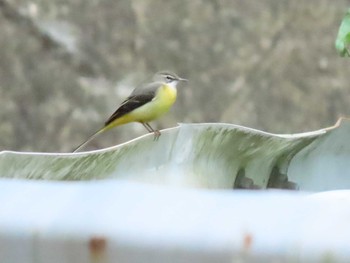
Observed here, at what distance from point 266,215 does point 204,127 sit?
0.36 m

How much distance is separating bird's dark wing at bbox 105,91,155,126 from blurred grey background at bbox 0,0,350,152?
0.53 meters

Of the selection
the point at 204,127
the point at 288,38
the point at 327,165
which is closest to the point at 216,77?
the point at 288,38

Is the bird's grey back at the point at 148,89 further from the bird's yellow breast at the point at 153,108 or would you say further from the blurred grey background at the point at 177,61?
the blurred grey background at the point at 177,61

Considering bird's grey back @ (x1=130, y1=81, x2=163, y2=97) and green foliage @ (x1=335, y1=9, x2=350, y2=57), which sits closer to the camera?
green foliage @ (x1=335, y1=9, x2=350, y2=57)

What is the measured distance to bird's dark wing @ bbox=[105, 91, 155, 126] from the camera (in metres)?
3.38

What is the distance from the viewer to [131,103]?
11.2 feet

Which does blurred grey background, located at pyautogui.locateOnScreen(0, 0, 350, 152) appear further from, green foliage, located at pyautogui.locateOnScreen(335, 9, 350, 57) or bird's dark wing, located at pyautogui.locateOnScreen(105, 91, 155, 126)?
green foliage, located at pyautogui.locateOnScreen(335, 9, 350, 57)

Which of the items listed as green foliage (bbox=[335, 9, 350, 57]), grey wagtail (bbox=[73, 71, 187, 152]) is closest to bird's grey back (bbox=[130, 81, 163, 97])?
grey wagtail (bbox=[73, 71, 187, 152])

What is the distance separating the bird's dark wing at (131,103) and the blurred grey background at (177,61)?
533 mm

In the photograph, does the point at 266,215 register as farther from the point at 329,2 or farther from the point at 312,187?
the point at 329,2

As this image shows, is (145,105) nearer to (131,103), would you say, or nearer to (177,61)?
(131,103)

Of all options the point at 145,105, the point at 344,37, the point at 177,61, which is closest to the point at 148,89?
the point at 145,105

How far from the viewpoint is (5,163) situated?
937 mm

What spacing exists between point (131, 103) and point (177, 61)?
69 centimetres
